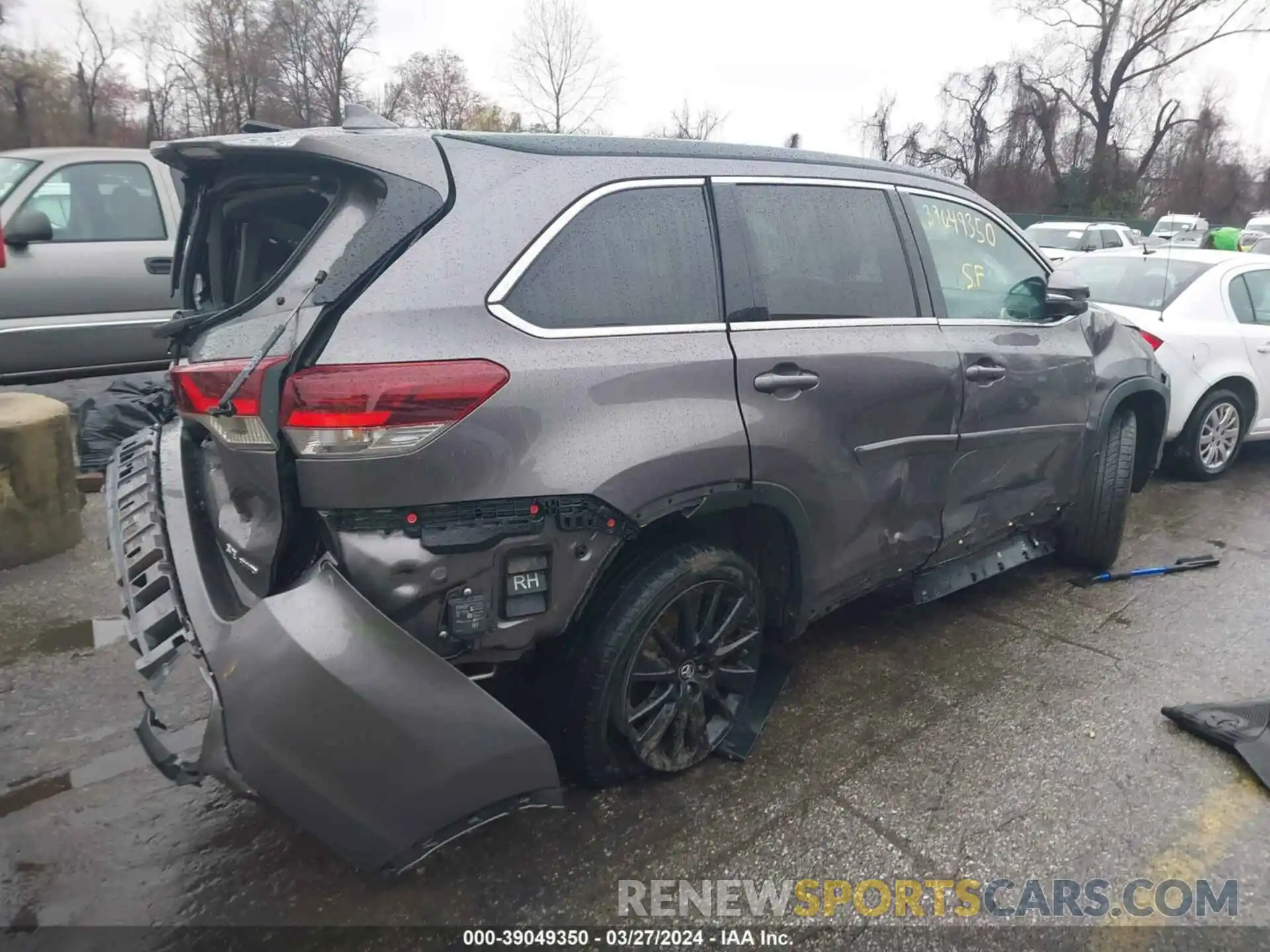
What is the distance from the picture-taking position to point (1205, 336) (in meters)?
6.05

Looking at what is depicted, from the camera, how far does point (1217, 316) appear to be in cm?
619

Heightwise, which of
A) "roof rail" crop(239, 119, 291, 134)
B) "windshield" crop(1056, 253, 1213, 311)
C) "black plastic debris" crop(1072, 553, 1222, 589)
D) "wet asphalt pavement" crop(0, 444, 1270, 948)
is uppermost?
"roof rail" crop(239, 119, 291, 134)

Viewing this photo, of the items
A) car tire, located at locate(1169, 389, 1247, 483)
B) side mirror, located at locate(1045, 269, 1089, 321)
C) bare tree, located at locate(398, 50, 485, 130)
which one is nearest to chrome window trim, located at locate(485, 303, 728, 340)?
side mirror, located at locate(1045, 269, 1089, 321)

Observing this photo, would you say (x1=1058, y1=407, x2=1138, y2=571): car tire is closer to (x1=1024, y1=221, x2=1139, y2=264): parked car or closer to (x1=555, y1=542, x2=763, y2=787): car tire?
(x1=555, y1=542, x2=763, y2=787): car tire

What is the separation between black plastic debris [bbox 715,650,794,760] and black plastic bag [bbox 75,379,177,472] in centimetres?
409

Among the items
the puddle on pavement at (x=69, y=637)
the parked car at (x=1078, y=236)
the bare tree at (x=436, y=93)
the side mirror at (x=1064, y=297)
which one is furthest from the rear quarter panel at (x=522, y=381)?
the bare tree at (x=436, y=93)

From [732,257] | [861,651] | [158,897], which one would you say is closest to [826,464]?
[732,257]

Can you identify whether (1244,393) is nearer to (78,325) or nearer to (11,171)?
(78,325)

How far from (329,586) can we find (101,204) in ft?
18.7

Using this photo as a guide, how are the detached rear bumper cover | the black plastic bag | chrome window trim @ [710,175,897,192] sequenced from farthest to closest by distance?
the black plastic bag → chrome window trim @ [710,175,897,192] → the detached rear bumper cover

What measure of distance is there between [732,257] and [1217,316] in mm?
5123

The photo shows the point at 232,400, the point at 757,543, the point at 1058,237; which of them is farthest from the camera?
the point at 1058,237

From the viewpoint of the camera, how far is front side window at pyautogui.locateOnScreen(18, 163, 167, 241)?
20.0 feet

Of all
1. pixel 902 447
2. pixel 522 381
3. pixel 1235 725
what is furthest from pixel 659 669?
pixel 1235 725
